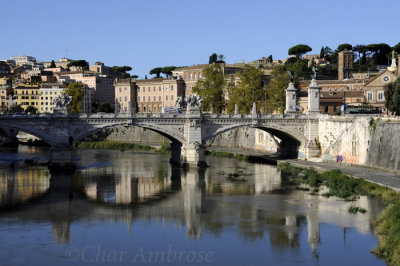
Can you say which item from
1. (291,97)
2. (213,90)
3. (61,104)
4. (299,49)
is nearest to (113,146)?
(213,90)

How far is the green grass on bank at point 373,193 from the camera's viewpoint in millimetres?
23594

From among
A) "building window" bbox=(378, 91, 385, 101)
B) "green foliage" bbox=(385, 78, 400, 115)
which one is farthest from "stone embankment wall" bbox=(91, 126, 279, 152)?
"building window" bbox=(378, 91, 385, 101)

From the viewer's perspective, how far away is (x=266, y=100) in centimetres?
6850

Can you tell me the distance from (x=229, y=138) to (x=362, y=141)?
28.4 m

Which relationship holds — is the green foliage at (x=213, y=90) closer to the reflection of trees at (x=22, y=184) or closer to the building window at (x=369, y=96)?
the building window at (x=369, y=96)

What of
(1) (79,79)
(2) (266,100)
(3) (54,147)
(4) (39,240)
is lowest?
(4) (39,240)

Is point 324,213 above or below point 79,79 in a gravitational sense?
below

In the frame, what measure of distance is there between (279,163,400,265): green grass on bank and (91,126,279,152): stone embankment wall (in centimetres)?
1283

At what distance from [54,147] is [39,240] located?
74.5ft

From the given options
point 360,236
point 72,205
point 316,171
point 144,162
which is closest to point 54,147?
point 144,162

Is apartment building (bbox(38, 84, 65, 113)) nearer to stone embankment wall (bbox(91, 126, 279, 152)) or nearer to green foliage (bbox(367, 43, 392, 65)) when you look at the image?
stone embankment wall (bbox(91, 126, 279, 152))

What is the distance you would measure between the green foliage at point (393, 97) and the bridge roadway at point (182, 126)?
680 centimetres

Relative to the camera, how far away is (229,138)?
238 ft

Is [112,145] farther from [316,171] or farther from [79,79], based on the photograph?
[79,79]
